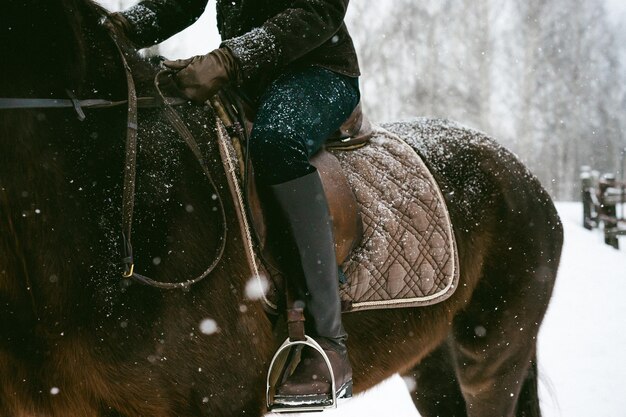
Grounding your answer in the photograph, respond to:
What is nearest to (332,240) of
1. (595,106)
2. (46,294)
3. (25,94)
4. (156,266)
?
(156,266)

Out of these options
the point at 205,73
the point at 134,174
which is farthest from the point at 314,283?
the point at 205,73

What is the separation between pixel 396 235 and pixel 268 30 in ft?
3.19

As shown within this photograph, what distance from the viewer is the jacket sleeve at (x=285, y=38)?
6.10ft

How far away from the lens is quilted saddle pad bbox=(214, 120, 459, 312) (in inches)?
84.5

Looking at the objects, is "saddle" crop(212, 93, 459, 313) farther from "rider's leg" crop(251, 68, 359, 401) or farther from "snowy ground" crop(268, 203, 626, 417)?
"snowy ground" crop(268, 203, 626, 417)

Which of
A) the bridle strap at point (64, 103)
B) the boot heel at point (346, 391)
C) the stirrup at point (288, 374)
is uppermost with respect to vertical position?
the bridle strap at point (64, 103)

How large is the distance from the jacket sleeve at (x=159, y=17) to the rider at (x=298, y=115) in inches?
0.5

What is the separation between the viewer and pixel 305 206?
1.89 meters

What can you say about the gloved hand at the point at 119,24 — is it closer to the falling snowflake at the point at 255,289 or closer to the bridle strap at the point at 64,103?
the bridle strap at the point at 64,103

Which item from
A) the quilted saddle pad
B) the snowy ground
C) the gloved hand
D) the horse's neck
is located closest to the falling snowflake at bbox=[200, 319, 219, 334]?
the horse's neck

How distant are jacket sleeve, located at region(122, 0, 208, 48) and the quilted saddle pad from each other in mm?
856

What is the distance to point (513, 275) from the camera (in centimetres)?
267

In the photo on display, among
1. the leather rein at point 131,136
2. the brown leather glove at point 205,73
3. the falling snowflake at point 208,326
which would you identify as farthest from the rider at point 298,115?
the falling snowflake at point 208,326

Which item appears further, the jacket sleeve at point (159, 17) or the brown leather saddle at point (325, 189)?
the jacket sleeve at point (159, 17)
